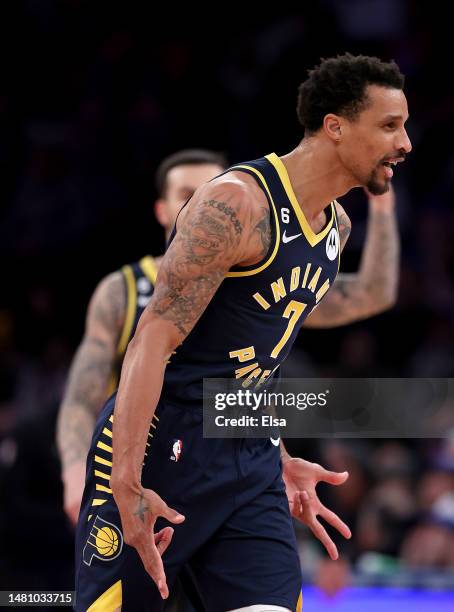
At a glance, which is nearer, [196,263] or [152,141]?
[196,263]

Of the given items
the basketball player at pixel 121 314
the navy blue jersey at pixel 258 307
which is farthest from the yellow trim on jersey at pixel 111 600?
the basketball player at pixel 121 314

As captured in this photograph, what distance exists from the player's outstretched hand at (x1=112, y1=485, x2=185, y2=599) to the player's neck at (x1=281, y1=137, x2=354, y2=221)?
98 cm

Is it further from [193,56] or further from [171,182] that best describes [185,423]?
[193,56]

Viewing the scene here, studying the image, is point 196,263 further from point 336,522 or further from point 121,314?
point 121,314

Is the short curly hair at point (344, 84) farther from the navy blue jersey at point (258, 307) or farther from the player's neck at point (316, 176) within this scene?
the navy blue jersey at point (258, 307)

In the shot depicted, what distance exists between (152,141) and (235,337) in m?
6.20

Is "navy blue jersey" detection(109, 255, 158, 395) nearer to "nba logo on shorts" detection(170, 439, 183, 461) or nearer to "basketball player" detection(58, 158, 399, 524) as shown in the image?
"basketball player" detection(58, 158, 399, 524)

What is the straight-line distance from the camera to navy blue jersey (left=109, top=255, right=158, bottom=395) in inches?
184

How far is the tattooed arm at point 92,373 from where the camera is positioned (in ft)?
14.7

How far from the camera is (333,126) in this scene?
336 cm

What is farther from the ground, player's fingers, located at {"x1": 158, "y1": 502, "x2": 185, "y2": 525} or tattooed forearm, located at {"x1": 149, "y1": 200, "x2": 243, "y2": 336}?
tattooed forearm, located at {"x1": 149, "y1": 200, "x2": 243, "y2": 336}

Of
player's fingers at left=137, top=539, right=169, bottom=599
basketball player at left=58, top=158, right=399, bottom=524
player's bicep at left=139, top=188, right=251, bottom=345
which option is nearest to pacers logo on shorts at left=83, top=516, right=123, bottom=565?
player's fingers at left=137, top=539, right=169, bottom=599

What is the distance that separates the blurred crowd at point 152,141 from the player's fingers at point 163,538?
4768mm

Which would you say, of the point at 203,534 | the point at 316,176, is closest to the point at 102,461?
the point at 203,534
